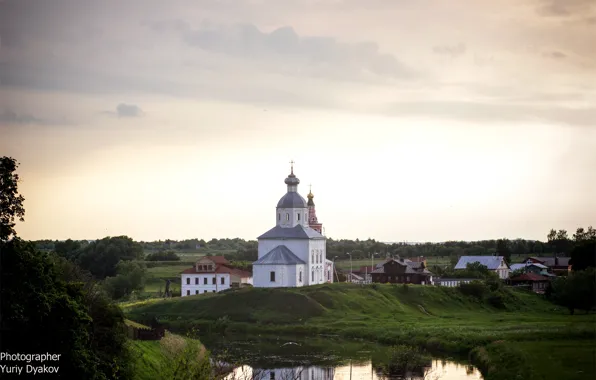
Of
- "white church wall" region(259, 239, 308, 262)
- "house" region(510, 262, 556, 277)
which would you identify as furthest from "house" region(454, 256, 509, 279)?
"white church wall" region(259, 239, 308, 262)

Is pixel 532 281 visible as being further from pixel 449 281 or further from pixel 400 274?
pixel 400 274

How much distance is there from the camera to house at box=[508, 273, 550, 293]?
96875 mm

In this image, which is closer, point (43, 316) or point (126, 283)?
point (43, 316)

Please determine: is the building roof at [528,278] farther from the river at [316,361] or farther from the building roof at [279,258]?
the river at [316,361]

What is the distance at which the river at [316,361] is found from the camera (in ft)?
151

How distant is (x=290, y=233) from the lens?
274 feet

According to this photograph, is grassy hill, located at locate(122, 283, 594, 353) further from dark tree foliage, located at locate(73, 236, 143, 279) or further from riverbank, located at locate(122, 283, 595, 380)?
dark tree foliage, located at locate(73, 236, 143, 279)

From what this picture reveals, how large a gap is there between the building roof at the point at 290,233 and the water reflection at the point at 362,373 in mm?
33284

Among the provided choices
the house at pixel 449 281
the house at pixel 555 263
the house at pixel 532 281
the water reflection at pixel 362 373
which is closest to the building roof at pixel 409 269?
the house at pixel 449 281

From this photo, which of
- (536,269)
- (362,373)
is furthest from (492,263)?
(362,373)

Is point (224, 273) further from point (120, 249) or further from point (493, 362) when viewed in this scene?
point (493, 362)

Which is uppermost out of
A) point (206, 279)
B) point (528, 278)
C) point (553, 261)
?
point (553, 261)

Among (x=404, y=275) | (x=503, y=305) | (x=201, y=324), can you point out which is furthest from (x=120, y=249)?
(x=503, y=305)

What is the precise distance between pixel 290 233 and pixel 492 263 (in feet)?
112
